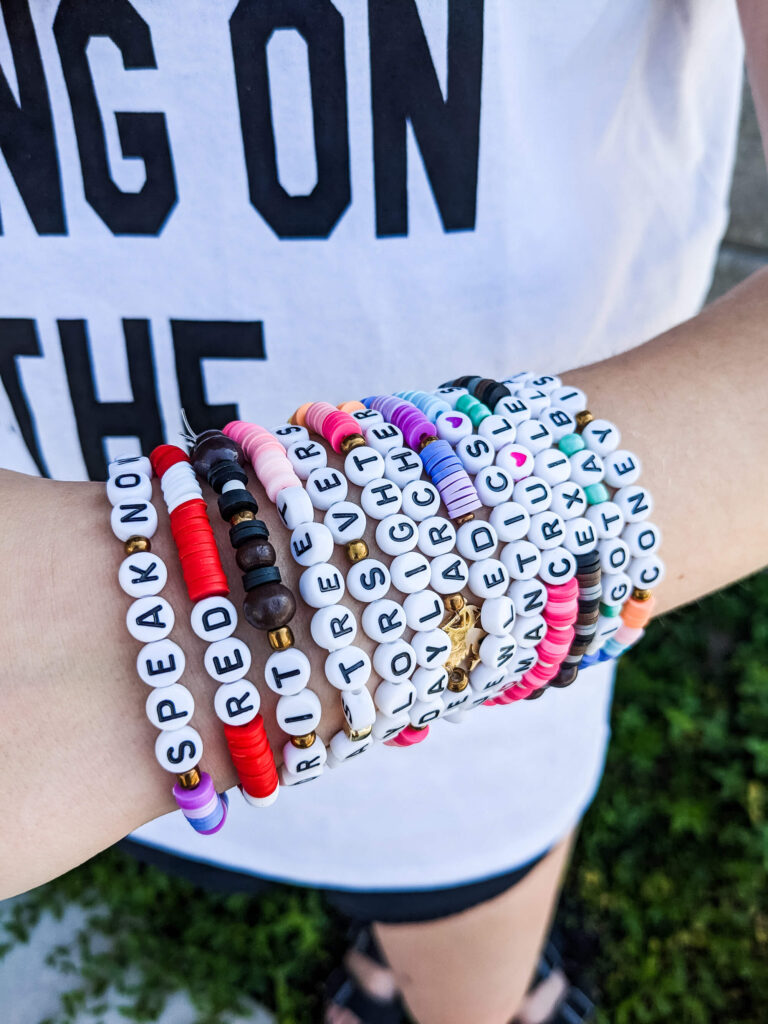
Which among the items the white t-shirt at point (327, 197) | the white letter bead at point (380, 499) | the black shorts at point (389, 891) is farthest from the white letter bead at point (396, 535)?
the black shorts at point (389, 891)

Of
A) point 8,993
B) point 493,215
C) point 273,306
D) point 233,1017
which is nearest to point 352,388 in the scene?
point 273,306

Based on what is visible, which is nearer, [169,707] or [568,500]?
[169,707]

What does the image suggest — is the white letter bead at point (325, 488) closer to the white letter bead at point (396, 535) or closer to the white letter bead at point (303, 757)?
the white letter bead at point (396, 535)

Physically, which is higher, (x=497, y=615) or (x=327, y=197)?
(x=327, y=197)

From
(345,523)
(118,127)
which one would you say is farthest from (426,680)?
(118,127)

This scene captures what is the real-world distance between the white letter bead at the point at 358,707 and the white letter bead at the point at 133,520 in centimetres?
19

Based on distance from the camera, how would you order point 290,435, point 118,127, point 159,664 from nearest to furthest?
point 159,664
point 290,435
point 118,127

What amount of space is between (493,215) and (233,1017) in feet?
6.35

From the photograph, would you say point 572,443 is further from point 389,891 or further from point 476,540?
point 389,891

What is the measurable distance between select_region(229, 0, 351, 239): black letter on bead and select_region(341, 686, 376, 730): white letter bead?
1.49 ft

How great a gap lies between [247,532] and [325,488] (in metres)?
0.07

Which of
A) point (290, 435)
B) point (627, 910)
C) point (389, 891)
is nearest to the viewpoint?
point (290, 435)

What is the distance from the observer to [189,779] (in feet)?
1.77

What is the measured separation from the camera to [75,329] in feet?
2.62
